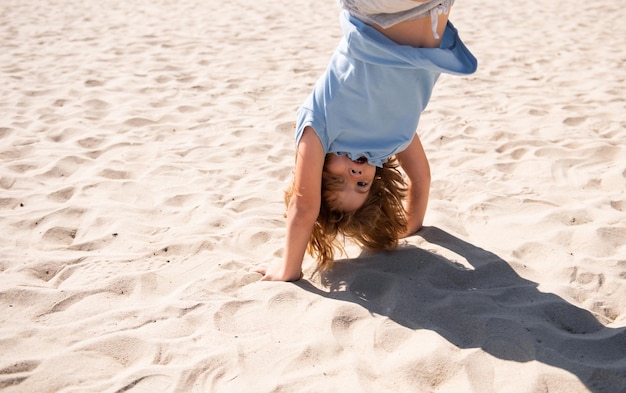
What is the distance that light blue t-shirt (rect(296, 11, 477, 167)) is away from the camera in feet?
6.81

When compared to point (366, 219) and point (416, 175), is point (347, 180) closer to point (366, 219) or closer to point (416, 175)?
point (366, 219)

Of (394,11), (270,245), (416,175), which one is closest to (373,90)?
(394,11)

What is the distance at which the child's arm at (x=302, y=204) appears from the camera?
2.22m

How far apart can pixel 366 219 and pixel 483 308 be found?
583 mm

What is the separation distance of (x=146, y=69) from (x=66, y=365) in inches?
160

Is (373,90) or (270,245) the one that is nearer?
(373,90)

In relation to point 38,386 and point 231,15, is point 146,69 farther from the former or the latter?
point 38,386

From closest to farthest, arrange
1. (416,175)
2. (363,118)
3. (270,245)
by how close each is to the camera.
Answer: (363,118) → (416,175) → (270,245)

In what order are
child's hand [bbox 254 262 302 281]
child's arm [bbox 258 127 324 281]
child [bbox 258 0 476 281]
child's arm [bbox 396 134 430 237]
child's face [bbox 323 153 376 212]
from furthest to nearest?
child's arm [bbox 396 134 430 237], child's hand [bbox 254 262 302 281], child's face [bbox 323 153 376 212], child's arm [bbox 258 127 324 281], child [bbox 258 0 476 281]

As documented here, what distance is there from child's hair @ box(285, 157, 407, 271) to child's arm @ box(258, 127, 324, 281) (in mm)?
119

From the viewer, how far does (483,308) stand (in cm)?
225

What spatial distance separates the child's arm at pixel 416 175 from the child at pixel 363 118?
0.37ft

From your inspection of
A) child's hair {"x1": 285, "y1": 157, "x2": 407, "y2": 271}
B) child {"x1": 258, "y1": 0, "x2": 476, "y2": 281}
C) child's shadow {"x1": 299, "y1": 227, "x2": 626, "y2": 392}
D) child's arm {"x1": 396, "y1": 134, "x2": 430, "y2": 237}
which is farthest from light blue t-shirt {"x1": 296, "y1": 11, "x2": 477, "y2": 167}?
child's shadow {"x1": 299, "y1": 227, "x2": 626, "y2": 392}

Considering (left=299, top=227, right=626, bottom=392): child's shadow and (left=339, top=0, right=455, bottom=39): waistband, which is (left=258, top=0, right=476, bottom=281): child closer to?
(left=339, top=0, right=455, bottom=39): waistband
